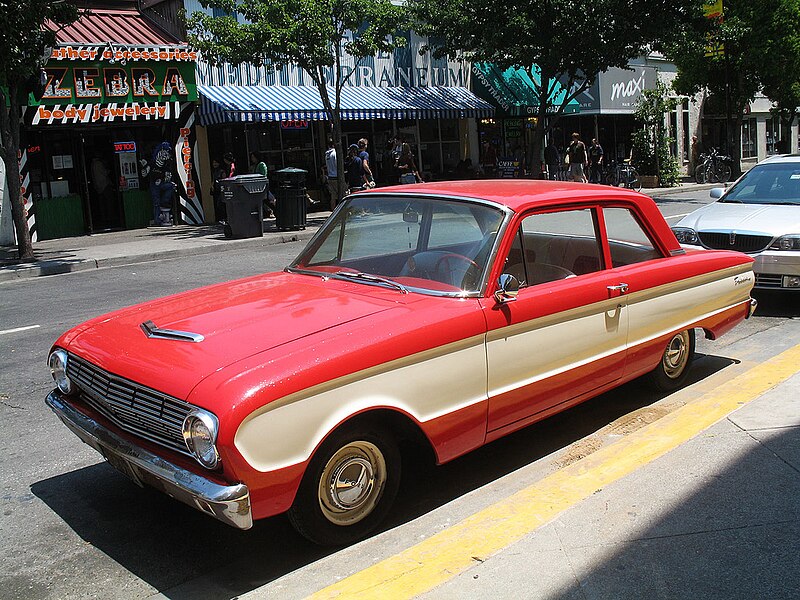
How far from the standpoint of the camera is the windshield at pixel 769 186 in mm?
8953

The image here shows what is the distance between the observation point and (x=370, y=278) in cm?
450

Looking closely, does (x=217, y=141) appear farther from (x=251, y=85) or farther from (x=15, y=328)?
(x=15, y=328)

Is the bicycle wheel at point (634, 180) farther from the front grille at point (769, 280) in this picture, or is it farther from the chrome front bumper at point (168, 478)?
the chrome front bumper at point (168, 478)

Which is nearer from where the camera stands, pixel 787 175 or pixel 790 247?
pixel 790 247

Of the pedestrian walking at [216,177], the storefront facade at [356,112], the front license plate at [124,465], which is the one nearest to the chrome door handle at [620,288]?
the front license plate at [124,465]

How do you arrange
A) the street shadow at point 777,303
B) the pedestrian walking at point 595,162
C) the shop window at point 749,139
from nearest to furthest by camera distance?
the street shadow at point 777,303
the pedestrian walking at point 595,162
the shop window at point 749,139

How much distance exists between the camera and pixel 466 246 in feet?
14.6

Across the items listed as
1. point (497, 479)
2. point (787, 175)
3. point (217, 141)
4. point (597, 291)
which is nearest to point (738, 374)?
point (597, 291)

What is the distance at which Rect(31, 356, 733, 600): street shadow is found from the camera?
3.59 meters

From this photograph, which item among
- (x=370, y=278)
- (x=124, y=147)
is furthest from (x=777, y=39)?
(x=370, y=278)

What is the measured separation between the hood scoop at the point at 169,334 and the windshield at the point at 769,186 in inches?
289

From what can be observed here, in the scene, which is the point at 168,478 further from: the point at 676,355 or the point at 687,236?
the point at 687,236

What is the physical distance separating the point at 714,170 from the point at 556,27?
42.7 ft

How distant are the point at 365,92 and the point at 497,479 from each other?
20.4 meters
